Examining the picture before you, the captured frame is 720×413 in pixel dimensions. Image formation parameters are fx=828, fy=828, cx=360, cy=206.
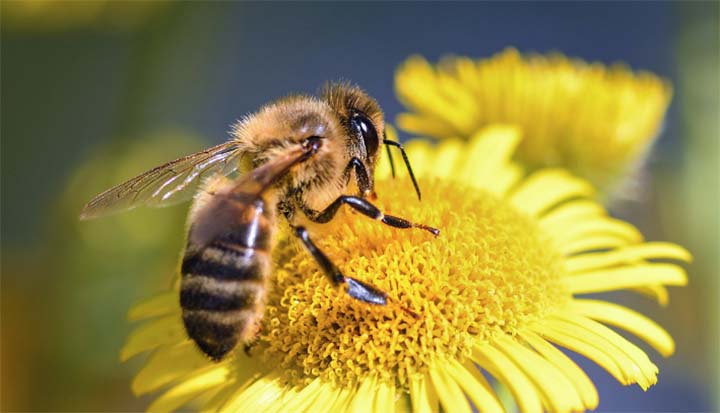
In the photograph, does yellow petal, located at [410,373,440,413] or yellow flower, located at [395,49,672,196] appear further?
yellow flower, located at [395,49,672,196]

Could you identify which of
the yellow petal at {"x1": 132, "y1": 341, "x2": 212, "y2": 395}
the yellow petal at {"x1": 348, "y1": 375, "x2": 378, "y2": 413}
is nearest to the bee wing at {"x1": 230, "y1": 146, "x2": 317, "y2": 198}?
the yellow petal at {"x1": 348, "y1": 375, "x2": 378, "y2": 413}

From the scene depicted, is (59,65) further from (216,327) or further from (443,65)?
(216,327)

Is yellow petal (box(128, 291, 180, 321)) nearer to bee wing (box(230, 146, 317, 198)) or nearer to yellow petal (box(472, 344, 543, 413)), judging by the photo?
bee wing (box(230, 146, 317, 198))

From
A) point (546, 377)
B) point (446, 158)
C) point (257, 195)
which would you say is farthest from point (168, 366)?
point (446, 158)

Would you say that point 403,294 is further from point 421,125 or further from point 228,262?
point 421,125

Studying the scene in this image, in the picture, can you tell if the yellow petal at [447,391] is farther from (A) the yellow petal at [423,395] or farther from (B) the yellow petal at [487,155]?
(B) the yellow petal at [487,155]

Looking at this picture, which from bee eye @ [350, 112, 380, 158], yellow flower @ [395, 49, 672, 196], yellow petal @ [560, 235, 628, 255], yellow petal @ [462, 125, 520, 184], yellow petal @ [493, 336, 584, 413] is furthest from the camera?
yellow flower @ [395, 49, 672, 196]

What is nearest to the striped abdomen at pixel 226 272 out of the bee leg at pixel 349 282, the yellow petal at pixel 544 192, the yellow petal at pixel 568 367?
the bee leg at pixel 349 282
